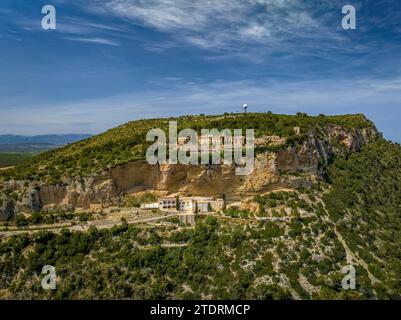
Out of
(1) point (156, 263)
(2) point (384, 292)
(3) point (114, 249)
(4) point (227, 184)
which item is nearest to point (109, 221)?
(3) point (114, 249)

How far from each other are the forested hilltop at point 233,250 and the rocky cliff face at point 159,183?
A: 2.09 feet

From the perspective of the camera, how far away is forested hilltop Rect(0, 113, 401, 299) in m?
33.7

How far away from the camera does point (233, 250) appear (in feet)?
120

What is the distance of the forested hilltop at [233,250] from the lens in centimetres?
3366

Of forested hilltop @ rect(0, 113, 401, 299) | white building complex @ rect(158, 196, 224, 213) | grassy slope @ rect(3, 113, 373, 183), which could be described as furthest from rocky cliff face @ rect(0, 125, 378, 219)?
white building complex @ rect(158, 196, 224, 213)

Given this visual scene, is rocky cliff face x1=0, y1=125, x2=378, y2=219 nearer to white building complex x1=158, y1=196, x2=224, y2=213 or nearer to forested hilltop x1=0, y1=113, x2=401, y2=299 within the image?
forested hilltop x1=0, y1=113, x2=401, y2=299

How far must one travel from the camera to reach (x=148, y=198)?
43.0m

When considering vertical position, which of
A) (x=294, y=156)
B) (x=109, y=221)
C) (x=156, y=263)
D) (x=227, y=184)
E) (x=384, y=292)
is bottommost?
(x=384, y=292)

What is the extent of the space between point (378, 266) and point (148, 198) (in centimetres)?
2338

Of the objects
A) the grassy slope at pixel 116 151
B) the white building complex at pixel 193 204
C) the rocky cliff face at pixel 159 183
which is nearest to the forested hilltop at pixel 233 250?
the grassy slope at pixel 116 151

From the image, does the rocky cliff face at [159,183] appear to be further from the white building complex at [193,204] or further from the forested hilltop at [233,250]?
the white building complex at [193,204]

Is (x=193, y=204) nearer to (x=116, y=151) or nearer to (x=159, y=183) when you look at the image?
(x=159, y=183)

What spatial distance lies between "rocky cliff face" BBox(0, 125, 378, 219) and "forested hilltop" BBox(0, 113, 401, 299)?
64cm

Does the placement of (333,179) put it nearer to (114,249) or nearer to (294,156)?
(294,156)
